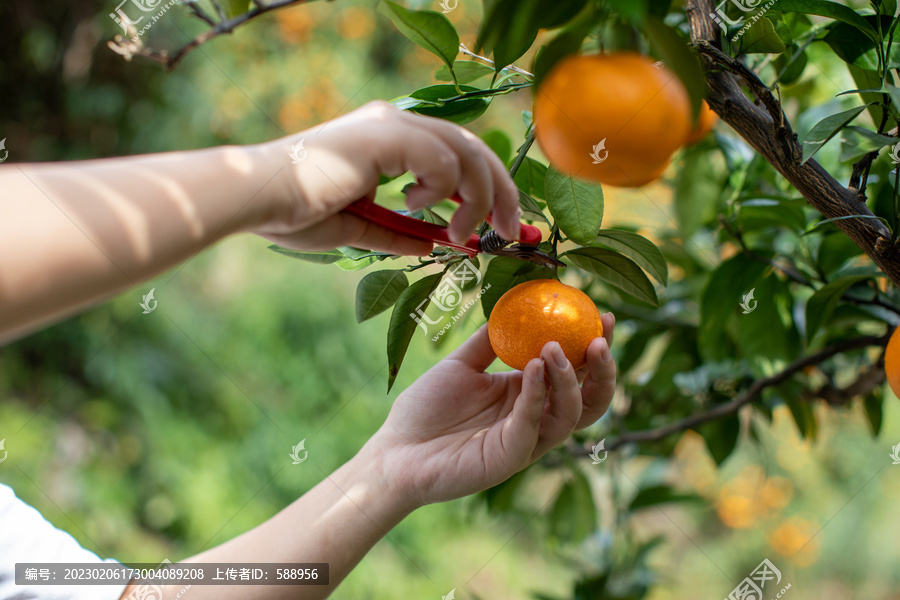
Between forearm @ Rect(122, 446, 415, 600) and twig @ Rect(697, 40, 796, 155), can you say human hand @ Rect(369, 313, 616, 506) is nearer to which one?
forearm @ Rect(122, 446, 415, 600)

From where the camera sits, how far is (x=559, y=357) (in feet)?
1.26

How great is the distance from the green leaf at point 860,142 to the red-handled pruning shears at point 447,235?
0.22 m

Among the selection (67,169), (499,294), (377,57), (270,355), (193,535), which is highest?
(67,169)

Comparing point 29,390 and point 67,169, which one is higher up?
point 67,169

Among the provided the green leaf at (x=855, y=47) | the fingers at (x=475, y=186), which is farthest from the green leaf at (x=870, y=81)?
the fingers at (x=475, y=186)

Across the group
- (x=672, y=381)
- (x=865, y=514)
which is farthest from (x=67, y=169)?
(x=865, y=514)

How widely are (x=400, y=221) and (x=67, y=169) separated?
0.18m

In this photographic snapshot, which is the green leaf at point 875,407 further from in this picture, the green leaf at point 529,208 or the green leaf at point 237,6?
the green leaf at point 237,6

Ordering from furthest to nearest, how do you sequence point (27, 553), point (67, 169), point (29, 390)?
point (29, 390) → point (27, 553) → point (67, 169)

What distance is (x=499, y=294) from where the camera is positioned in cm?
47

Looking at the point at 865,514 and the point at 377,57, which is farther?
the point at 377,57

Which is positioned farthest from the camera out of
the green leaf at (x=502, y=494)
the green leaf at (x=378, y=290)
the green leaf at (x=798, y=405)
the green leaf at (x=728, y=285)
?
the green leaf at (x=502, y=494)

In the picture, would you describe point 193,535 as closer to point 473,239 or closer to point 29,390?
point 29,390

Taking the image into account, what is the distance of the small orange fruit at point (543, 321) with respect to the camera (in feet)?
1.28
